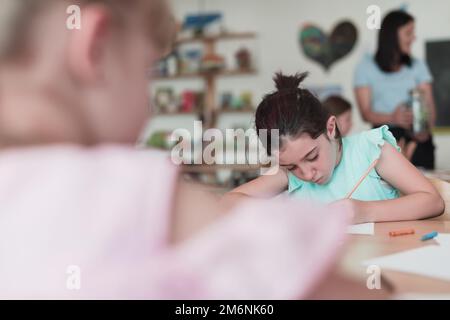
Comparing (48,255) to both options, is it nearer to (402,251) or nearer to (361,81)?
(402,251)

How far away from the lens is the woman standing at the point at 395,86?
3.63 feet

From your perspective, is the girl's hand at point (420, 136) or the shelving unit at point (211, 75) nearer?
the girl's hand at point (420, 136)

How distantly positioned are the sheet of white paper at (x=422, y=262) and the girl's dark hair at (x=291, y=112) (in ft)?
1.22

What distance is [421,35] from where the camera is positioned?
3174mm

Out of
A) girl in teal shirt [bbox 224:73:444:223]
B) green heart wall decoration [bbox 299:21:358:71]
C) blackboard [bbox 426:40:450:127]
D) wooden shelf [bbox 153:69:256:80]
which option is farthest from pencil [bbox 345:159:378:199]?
wooden shelf [bbox 153:69:256:80]

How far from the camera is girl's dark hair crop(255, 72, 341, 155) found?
35.7 inches

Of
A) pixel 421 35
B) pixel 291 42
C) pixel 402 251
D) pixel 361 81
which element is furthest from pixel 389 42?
pixel 291 42

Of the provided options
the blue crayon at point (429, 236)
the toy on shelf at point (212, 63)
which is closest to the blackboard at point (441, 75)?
the toy on shelf at point (212, 63)

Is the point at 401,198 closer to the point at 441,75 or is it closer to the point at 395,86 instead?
the point at 395,86

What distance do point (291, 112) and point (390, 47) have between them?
0.58 m

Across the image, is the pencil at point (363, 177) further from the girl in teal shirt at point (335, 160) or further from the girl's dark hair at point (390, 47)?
the girl's dark hair at point (390, 47)

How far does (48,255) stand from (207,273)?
73mm

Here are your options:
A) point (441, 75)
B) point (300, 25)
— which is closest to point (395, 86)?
point (441, 75)

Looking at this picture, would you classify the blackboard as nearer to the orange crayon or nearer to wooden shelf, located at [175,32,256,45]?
wooden shelf, located at [175,32,256,45]
